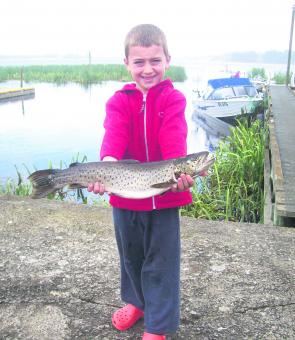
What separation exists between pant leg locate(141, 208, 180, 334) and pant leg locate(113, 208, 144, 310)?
0.23 ft

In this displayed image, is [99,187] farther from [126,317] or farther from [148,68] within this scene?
[126,317]

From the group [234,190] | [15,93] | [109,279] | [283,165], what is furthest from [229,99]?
[15,93]

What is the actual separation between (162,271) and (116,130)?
0.84 metres

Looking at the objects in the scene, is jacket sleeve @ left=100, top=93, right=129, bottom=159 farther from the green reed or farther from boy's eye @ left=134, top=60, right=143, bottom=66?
the green reed

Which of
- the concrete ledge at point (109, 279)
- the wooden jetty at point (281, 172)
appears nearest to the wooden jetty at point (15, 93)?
the wooden jetty at point (281, 172)

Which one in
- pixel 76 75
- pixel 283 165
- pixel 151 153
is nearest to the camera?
pixel 151 153

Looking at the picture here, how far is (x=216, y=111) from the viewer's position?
1761cm

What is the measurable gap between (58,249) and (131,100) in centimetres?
197

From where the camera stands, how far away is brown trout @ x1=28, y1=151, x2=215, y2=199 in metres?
2.14

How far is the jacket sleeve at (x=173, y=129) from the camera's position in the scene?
221cm

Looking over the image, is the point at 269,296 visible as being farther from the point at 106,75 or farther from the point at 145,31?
the point at 106,75

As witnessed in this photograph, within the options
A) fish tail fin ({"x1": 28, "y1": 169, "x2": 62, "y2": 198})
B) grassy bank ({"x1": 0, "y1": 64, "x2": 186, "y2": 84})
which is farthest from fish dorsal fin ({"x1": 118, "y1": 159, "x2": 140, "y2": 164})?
grassy bank ({"x1": 0, "y1": 64, "x2": 186, "y2": 84})

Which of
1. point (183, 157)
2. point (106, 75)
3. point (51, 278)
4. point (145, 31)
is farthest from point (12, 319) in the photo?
point (106, 75)

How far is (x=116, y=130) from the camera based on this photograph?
7.55 ft
